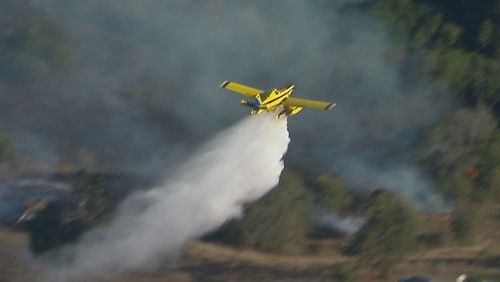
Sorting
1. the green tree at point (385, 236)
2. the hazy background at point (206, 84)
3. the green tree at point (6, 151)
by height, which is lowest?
the green tree at point (385, 236)

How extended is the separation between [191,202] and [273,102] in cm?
598

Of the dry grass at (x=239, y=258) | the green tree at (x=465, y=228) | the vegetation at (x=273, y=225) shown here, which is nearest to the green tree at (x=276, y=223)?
the vegetation at (x=273, y=225)

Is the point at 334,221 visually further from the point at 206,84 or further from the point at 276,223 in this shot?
the point at 206,84

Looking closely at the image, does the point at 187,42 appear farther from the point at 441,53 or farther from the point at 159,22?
the point at 441,53

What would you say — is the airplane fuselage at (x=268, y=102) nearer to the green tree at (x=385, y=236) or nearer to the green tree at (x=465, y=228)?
the green tree at (x=385, y=236)

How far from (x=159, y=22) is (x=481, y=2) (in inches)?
688

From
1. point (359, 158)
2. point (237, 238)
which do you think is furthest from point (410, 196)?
point (237, 238)

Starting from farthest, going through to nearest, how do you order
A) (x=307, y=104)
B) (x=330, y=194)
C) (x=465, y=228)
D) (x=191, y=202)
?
(x=330, y=194) → (x=465, y=228) → (x=191, y=202) → (x=307, y=104)

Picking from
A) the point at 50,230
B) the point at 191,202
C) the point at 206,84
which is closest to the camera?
the point at 50,230

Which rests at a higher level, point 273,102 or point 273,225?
point 273,102

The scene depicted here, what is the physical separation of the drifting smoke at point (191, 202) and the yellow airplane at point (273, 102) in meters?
1.08

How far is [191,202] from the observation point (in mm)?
58375

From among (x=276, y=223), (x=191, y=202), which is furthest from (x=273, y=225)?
(x=191, y=202)

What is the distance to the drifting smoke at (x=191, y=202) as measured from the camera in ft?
187
